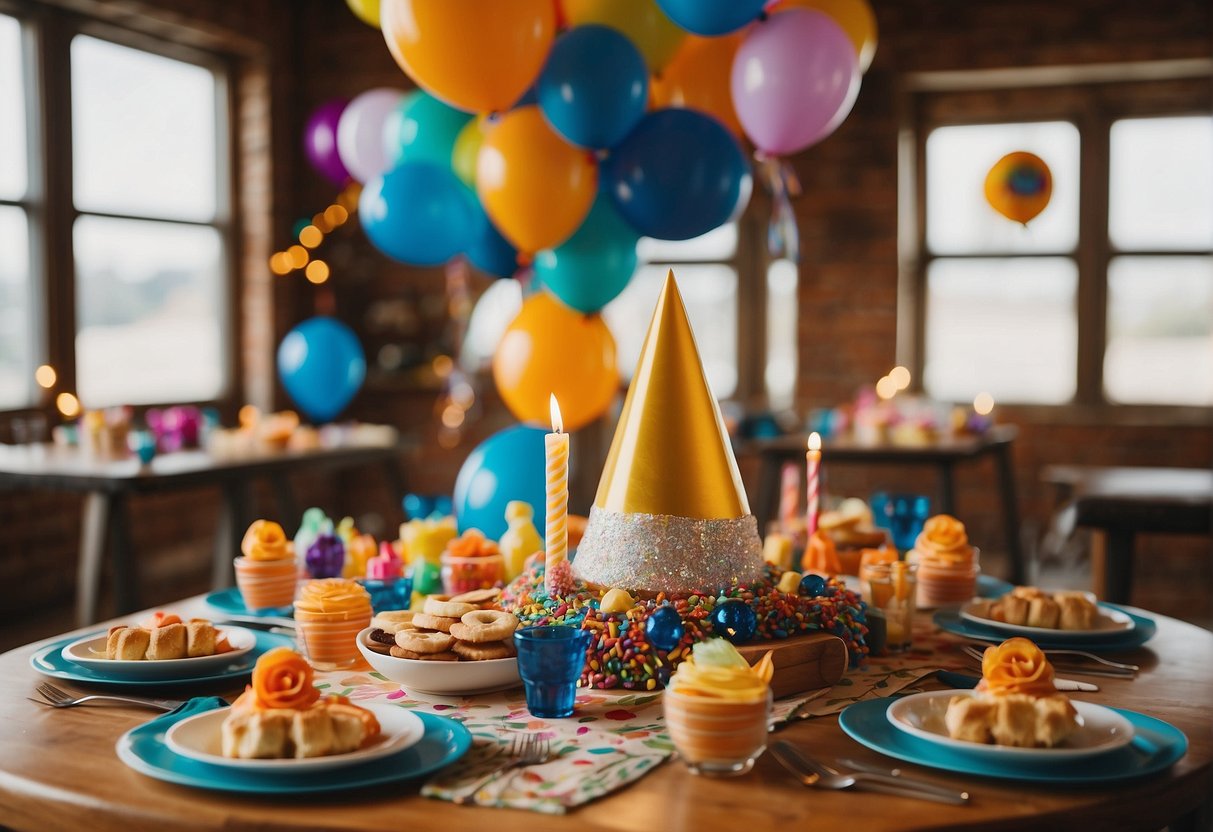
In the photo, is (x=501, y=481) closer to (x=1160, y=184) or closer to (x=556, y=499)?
(x=556, y=499)

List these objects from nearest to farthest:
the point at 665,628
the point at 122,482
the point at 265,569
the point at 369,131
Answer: the point at 665,628 → the point at 265,569 → the point at 122,482 → the point at 369,131

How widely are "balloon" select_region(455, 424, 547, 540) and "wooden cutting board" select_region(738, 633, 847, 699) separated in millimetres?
1315

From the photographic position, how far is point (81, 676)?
1288 millimetres

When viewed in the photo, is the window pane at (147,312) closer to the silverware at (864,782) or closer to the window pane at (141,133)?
the window pane at (141,133)

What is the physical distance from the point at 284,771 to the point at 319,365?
3.53 meters

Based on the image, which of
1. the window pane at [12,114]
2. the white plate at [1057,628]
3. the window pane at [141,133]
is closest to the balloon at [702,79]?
the white plate at [1057,628]

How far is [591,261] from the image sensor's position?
108 inches

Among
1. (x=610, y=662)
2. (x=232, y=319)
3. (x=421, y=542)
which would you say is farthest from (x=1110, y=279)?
(x=610, y=662)

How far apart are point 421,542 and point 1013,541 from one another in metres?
3.60

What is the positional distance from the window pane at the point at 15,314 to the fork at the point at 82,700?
11.7ft

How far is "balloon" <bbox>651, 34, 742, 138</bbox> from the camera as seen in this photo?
9.14ft

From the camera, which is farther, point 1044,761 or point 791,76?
point 791,76

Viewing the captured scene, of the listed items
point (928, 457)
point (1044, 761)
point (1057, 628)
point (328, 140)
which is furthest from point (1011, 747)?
point (328, 140)

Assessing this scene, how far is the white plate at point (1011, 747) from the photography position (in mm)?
1028
